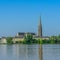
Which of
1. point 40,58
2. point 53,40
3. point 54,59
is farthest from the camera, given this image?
point 53,40

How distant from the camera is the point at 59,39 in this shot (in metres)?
94.3

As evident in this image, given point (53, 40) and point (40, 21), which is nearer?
point (40, 21)

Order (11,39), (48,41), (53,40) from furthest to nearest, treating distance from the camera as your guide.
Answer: (11,39) < (48,41) < (53,40)

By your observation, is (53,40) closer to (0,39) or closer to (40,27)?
(0,39)

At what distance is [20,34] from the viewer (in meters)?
129

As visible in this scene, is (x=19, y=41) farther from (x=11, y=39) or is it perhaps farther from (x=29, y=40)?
(x=29, y=40)

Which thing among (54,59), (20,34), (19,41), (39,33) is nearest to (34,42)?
(19,41)

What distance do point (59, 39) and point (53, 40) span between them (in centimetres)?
302

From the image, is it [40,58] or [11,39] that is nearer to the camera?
[40,58]

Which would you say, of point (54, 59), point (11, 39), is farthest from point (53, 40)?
point (54, 59)

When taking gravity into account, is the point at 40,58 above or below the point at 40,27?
below

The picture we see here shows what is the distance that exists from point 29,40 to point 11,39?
39.9ft

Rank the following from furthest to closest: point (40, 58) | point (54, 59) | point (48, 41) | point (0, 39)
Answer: point (0, 39) → point (48, 41) → point (54, 59) → point (40, 58)

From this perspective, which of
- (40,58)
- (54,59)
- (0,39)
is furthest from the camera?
(0,39)
